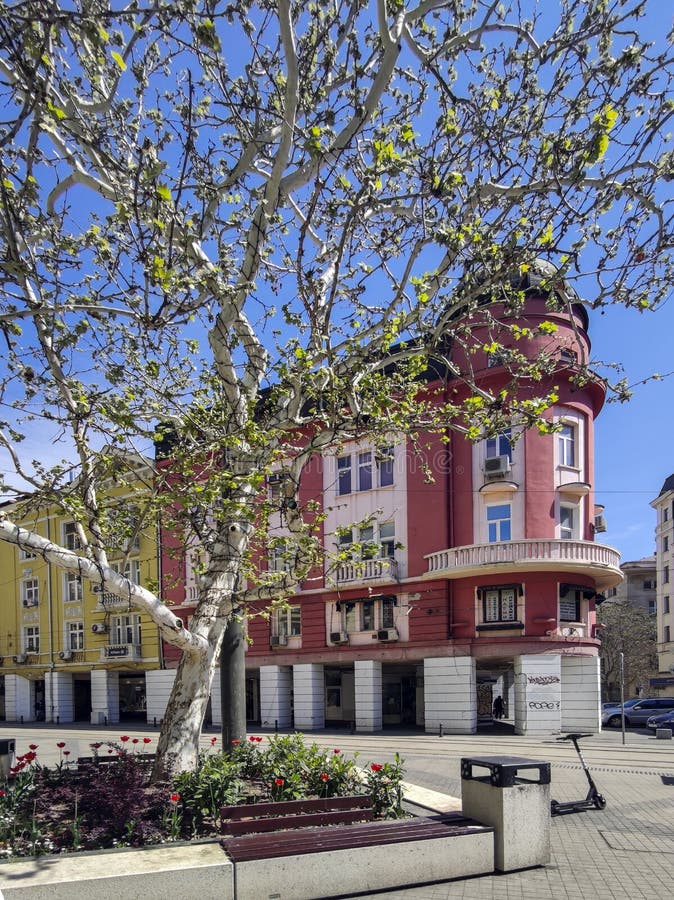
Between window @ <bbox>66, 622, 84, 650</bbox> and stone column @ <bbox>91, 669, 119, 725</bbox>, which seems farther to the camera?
window @ <bbox>66, 622, 84, 650</bbox>

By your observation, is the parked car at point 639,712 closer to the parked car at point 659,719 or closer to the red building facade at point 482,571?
the parked car at point 659,719

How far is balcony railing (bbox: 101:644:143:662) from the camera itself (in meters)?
37.2

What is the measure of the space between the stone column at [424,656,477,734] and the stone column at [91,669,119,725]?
20097 mm

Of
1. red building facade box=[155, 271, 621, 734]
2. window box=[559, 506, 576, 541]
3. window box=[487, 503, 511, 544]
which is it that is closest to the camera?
red building facade box=[155, 271, 621, 734]

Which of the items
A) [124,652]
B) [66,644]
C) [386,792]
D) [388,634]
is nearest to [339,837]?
[386,792]

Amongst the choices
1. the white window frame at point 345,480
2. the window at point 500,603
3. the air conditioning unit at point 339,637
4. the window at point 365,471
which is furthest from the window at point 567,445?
the air conditioning unit at point 339,637

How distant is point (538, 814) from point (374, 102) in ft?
25.9

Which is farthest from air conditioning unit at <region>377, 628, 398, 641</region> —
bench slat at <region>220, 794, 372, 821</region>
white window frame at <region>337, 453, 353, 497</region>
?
bench slat at <region>220, 794, 372, 821</region>

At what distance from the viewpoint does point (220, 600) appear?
31.6 ft

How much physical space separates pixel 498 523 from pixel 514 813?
1957cm

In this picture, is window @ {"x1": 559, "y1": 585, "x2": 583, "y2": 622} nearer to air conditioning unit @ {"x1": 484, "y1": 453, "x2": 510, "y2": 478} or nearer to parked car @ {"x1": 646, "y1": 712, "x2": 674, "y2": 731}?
air conditioning unit @ {"x1": 484, "y1": 453, "x2": 510, "y2": 478}

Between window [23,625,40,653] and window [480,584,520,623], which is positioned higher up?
window [480,584,520,623]

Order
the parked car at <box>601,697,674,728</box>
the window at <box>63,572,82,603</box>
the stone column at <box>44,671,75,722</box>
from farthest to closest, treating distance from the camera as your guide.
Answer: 1. the stone column at <box>44,671,75,722</box>
2. the window at <box>63,572,82,603</box>
3. the parked car at <box>601,697,674,728</box>

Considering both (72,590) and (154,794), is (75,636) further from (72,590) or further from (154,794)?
(154,794)
